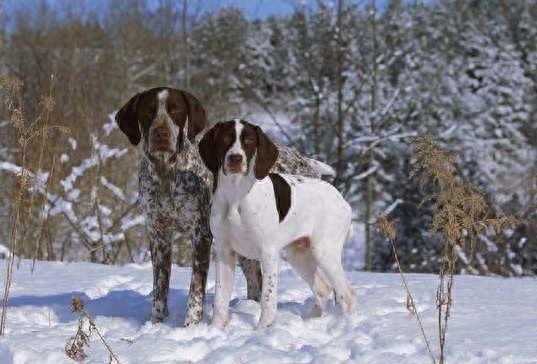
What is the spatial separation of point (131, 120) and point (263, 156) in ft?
2.92

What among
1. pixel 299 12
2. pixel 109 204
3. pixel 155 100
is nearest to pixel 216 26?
pixel 299 12

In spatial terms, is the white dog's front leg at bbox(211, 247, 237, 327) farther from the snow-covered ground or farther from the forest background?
the forest background

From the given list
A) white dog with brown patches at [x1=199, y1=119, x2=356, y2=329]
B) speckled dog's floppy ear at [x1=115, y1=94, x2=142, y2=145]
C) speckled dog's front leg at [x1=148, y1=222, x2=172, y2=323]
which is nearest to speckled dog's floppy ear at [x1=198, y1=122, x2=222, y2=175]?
white dog with brown patches at [x1=199, y1=119, x2=356, y2=329]

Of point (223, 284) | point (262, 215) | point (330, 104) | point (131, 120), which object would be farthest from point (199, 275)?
point (330, 104)

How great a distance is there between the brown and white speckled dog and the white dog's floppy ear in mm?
509

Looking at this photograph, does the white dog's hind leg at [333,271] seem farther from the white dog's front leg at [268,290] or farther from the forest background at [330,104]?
the forest background at [330,104]

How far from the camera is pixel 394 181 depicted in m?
26.2

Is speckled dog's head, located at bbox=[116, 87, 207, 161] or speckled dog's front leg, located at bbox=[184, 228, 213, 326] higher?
speckled dog's head, located at bbox=[116, 87, 207, 161]

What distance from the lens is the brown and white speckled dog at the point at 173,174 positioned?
4734 mm

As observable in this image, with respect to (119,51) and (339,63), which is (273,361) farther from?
(119,51)

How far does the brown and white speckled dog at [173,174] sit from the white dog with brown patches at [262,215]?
22cm

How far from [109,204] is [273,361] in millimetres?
9652

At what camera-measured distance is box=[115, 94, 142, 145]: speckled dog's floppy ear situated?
4.80 m

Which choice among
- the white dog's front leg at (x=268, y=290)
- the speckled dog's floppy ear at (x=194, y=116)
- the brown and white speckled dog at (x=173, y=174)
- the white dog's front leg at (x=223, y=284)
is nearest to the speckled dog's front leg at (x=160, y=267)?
the brown and white speckled dog at (x=173, y=174)
